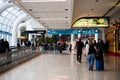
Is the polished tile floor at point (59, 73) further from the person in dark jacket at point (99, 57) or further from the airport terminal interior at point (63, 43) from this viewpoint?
the person in dark jacket at point (99, 57)

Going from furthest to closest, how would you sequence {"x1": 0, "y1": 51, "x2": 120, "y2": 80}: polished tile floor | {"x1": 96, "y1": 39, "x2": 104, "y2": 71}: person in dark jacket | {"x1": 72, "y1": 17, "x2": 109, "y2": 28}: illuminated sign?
{"x1": 72, "y1": 17, "x2": 109, "y2": 28}: illuminated sign
{"x1": 96, "y1": 39, "x2": 104, "y2": 71}: person in dark jacket
{"x1": 0, "y1": 51, "x2": 120, "y2": 80}: polished tile floor

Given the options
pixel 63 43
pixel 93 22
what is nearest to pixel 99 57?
pixel 93 22

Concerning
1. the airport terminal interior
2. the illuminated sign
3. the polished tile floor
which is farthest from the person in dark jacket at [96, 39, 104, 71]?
the illuminated sign

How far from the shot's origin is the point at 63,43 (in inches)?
1302

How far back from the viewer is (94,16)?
2908 centimetres

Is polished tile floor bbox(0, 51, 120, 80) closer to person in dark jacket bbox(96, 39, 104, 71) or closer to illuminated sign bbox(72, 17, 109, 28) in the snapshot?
person in dark jacket bbox(96, 39, 104, 71)

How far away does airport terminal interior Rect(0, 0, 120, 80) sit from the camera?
10789 millimetres

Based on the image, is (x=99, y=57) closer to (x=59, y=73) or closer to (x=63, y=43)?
(x=59, y=73)

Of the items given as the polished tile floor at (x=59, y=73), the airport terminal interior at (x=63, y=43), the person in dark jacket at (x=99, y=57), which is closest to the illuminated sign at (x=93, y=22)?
the airport terminal interior at (x=63, y=43)

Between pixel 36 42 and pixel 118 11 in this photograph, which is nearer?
pixel 118 11

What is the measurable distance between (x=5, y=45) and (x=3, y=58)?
77.6 inches

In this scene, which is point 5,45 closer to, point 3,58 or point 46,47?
point 3,58

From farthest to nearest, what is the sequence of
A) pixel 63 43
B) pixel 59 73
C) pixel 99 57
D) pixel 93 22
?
pixel 63 43, pixel 93 22, pixel 99 57, pixel 59 73

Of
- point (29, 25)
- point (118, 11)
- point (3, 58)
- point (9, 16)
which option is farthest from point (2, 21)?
point (3, 58)
